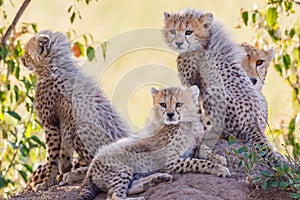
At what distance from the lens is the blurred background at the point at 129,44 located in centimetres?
614

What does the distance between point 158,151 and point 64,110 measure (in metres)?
1.02

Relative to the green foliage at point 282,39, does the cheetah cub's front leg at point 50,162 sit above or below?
below

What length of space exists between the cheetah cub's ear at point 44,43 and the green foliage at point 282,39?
1499mm

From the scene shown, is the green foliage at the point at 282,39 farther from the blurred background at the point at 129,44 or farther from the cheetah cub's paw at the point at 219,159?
the cheetah cub's paw at the point at 219,159

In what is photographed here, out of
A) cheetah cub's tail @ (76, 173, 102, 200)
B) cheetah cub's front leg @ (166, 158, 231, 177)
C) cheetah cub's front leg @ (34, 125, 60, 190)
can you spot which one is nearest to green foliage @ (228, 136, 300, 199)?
cheetah cub's front leg @ (166, 158, 231, 177)

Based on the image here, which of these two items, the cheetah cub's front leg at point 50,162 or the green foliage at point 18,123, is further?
the green foliage at point 18,123

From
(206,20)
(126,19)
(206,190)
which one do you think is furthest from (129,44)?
(126,19)

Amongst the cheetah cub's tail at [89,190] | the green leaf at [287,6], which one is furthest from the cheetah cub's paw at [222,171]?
the green leaf at [287,6]

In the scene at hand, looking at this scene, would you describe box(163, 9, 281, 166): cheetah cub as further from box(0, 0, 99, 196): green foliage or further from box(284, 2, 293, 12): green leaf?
box(284, 2, 293, 12): green leaf

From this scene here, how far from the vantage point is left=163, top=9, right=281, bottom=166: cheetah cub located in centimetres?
497

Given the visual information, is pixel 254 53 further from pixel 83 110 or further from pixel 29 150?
pixel 29 150

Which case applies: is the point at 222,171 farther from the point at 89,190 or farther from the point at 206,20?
the point at 206,20

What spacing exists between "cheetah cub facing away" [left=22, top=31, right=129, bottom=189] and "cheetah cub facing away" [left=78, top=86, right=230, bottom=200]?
0.56 metres

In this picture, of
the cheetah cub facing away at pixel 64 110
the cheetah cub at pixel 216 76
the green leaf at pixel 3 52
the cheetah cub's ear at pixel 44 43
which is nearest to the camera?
the cheetah cub at pixel 216 76
